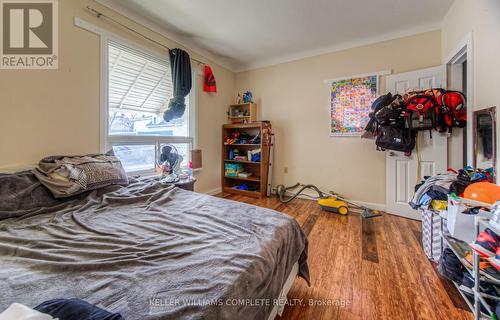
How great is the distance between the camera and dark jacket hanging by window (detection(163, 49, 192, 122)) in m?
2.94

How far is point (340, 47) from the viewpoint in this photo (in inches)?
132

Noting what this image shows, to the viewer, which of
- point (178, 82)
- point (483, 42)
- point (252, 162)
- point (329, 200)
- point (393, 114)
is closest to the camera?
point (483, 42)

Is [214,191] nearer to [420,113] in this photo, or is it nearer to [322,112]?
[322,112]

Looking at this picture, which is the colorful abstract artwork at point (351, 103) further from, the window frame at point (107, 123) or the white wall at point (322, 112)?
the window frame at point (107, 123)

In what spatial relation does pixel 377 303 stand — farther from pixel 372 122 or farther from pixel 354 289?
pixel 372 122

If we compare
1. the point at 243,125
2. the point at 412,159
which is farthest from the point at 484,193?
the point at 243,125

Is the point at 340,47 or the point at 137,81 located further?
the point at 340,47

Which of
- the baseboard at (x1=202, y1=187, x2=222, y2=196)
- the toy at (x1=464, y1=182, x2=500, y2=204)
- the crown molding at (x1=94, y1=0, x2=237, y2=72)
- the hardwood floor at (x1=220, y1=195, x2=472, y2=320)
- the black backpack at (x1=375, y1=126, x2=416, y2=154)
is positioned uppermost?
the crown molding at (x1=94, y1=0, x2=237, y2=72)

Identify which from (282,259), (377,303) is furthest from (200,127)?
(377,303)

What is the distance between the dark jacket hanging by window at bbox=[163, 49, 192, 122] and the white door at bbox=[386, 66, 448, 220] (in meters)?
2.95

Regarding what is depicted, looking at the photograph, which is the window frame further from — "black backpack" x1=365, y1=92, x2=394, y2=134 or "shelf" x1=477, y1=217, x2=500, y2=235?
"shelf" x1=477, y1=217, x2=500, y2=235

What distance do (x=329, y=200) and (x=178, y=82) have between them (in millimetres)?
2823

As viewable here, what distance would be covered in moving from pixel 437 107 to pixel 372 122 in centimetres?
67

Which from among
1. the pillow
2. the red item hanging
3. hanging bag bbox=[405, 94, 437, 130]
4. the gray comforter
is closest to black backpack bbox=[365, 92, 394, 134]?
hanging bag bbox=[405, 94, 437, 130]
